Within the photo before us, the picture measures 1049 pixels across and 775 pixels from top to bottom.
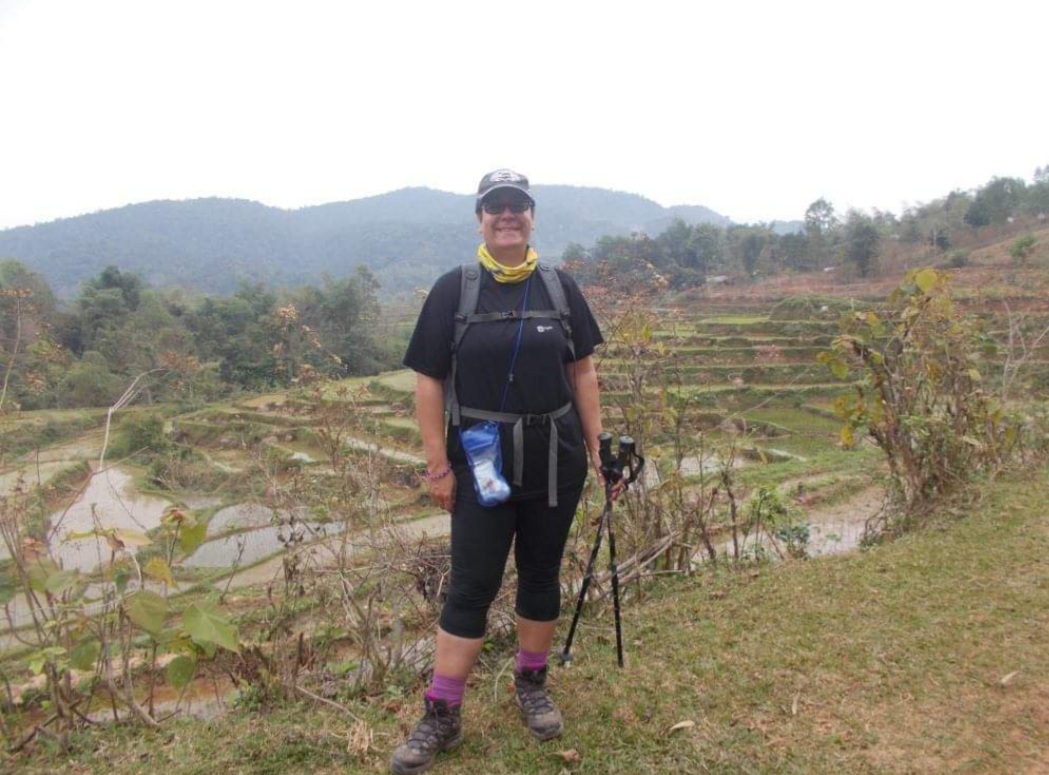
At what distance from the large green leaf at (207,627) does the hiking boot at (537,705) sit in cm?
85

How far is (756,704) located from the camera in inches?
80.1

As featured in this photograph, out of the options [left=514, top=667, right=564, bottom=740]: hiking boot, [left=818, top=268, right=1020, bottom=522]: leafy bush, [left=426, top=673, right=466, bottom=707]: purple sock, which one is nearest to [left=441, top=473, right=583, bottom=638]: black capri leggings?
[left=426, top=673, right=466, bottom=707]: purple sock

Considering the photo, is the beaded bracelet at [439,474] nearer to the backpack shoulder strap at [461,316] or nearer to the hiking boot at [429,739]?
the backpack shoulder strap at [461,316]

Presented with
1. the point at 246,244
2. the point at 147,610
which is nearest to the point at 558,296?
the point at 147,610

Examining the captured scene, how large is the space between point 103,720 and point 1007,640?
3236 millimetres

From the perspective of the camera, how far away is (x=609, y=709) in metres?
2.04

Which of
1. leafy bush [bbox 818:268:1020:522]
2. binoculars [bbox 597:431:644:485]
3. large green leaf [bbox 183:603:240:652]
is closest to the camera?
large green leaf [bbox 183:603:240:652]

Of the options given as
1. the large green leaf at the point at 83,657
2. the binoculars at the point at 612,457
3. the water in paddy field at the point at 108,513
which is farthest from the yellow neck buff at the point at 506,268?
the water in paddy field at the point at 108,513

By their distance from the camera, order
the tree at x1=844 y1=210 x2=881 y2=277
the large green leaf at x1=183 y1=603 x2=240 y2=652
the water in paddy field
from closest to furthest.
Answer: the large green leaf at x1=183 y1=603 x2=240 y2=652 → the water in paddy field → the tree at x1=844 y1=210 x2=881 y2=277

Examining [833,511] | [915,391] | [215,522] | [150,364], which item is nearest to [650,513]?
[915,391]

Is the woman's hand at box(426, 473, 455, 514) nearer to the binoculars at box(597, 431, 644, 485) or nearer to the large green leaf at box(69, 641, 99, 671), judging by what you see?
the binoculars at box(597, 431, 644, 485)

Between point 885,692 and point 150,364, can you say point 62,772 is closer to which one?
point 885,692

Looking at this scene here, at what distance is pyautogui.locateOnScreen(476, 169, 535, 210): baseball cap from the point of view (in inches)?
68.9

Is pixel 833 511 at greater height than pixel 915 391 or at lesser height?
lesser
